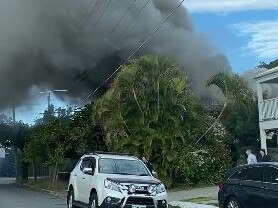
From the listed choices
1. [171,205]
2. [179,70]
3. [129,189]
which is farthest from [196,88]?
[129,189]

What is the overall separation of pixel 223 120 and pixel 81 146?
789 cm

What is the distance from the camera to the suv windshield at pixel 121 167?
13242 millimetres

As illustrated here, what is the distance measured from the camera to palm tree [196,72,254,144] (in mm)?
26047

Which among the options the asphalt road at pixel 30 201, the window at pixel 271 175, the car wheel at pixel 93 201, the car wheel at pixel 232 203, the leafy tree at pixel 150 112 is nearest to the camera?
the window at pixel 271 175

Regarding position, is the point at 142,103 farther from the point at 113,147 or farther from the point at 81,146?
the point at 81,146

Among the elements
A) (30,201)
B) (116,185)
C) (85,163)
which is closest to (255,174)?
(116,185)

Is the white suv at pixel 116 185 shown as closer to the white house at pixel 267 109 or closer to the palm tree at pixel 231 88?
the palm tree at pixel 231 88

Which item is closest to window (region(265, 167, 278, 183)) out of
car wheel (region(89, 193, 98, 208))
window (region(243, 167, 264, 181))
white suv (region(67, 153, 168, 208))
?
window (region(243, 167, 264, 181))

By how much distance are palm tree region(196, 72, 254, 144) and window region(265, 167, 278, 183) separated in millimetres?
14753

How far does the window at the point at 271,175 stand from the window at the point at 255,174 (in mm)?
197

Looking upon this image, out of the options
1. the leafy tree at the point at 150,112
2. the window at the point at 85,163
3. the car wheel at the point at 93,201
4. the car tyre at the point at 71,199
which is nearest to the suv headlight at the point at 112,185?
the car wheel at the point at 93,201

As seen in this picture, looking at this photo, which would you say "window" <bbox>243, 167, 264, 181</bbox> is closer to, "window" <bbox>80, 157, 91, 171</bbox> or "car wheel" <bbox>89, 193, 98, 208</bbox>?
"car wheel" <bbox>89, 193, 98, 208</bbox>

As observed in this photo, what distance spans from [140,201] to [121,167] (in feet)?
4.77

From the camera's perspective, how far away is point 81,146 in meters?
30.3
